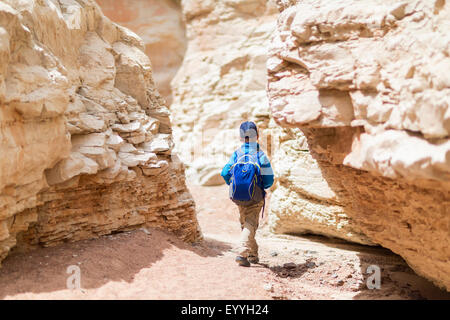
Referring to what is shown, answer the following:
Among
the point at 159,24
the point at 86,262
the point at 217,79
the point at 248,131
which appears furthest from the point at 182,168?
the point at 159,24

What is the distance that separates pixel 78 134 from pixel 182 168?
172cm

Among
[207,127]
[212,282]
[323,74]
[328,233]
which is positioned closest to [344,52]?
[323,74]

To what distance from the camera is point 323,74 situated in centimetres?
321

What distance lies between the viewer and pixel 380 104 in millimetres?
2867

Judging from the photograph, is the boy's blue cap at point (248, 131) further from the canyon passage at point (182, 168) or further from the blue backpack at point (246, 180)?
the canyon passage at point (182, 168)

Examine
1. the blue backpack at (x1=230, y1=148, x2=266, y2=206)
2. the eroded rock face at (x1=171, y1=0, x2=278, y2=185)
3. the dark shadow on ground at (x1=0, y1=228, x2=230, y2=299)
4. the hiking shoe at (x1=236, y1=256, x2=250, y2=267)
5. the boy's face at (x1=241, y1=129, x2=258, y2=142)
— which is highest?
the eroded rock face at (x1=171, y1=0, x2=278, y2=185)

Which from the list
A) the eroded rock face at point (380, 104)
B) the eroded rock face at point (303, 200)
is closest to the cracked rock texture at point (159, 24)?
the eroded rock face at point (303, 200)

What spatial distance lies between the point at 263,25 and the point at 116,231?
9.64 meters

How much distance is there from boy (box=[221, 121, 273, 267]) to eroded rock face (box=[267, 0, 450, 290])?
2.04 ft

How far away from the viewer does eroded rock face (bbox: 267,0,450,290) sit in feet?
8.34

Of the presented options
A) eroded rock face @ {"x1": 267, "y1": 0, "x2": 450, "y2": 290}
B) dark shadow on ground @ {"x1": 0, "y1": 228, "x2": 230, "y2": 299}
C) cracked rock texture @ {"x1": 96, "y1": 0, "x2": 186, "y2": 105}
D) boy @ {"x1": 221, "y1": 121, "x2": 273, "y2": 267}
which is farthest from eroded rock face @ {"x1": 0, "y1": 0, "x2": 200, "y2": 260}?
cracked rock texture @ {"x1": 96, "y1": 0, "x2": 186, "y2": 105}

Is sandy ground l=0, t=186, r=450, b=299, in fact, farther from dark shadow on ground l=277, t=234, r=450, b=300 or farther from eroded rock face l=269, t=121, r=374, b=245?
eroded rock face l=269, t=121, r=374, b=245

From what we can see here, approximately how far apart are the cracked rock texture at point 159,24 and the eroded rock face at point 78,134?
29.0ft

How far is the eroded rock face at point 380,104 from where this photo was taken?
2541 mm
